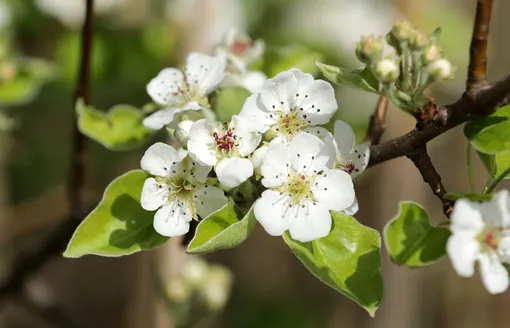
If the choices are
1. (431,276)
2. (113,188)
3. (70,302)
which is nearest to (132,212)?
(113,188)

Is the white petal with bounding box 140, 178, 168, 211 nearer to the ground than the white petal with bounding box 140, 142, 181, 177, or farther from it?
nearer to the ground

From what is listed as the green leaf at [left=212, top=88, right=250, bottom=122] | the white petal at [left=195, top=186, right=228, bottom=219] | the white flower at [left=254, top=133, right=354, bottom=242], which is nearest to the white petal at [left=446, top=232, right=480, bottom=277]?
the white flower at [left=254, top=133, right=354, bottom=242]

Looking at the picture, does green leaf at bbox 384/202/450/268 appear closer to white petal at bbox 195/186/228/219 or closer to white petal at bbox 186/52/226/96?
white petal at bbox 195/186/228/219

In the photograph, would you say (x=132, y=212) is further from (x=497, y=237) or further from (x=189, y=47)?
(x=189, y=47)

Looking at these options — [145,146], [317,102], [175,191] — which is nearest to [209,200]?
[175,191]

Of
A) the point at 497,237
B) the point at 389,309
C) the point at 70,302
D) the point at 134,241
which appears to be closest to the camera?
the point at 497,237

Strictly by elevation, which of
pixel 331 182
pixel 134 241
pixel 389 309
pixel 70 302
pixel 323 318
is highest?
pixel 331 182

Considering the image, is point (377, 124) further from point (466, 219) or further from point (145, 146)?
point (145, 146)
